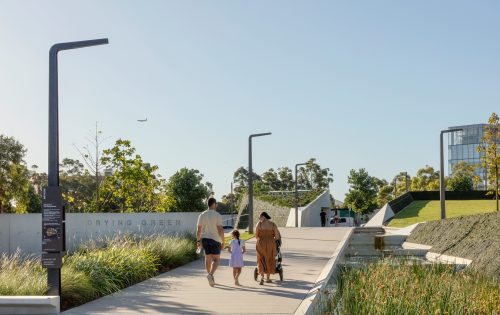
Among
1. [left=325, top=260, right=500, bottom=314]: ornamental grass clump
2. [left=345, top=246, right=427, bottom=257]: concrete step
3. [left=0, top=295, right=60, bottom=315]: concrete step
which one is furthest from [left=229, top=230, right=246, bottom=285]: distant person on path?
[left=345, top=246, right=427, bottom=257]: concrete step

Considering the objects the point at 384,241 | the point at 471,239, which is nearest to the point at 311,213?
the point at 384,241

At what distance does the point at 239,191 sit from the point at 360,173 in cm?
5076

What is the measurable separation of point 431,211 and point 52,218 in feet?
133

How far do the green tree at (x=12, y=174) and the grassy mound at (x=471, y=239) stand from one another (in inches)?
1323

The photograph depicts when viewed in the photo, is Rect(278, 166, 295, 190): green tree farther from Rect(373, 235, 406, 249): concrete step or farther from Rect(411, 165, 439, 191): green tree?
Rect(373, 235, 406, 249): concrete step

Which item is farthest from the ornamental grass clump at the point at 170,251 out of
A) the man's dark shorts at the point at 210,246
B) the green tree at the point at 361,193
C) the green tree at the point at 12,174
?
the green tree at the point at 361,193

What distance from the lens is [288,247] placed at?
26469mm

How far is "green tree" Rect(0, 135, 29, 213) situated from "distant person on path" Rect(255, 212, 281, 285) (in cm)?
4149

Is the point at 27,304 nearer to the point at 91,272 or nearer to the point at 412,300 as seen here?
the point at 91,272

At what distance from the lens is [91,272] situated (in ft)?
42.6

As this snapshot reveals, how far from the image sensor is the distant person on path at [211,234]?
1391 cm

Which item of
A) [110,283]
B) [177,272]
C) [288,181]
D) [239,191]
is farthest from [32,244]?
[239,191]

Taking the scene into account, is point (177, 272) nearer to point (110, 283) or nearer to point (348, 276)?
point (110, 283)

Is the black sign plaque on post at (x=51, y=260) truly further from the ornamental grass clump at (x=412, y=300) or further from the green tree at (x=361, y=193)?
the green tree at (x=361, y=193)
